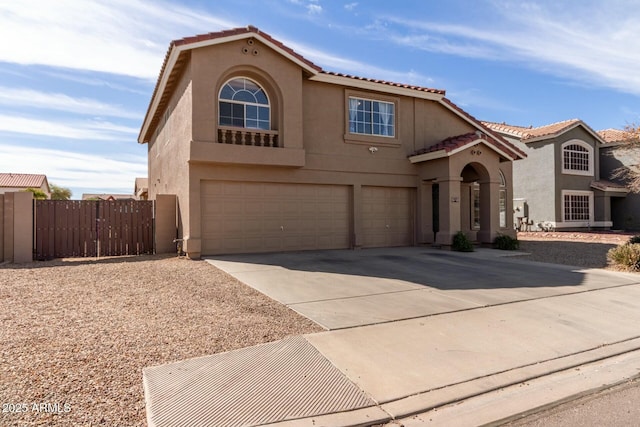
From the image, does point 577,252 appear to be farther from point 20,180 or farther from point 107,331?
point 20,180

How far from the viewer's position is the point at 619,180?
86.8 feet

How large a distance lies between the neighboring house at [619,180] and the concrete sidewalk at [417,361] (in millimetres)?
21627

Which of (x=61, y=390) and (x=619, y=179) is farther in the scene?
(x=619, y=179)

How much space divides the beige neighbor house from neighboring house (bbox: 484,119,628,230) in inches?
336

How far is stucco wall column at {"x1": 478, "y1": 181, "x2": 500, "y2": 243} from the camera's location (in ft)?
51.5

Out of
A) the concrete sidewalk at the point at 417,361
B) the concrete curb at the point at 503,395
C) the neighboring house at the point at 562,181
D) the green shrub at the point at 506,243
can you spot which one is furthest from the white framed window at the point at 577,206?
the concrete curb at the point at 503,395

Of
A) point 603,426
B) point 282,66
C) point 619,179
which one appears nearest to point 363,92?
point 282,66


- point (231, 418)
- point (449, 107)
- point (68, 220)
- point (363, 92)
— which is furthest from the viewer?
point (449, 107)

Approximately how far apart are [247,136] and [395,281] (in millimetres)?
7143

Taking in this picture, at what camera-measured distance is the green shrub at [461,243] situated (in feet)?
46.9

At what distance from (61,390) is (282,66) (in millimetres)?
11670

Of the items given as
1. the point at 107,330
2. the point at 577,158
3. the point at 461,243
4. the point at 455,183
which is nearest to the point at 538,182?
the point at 577,158

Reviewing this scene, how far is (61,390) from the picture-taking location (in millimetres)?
3639

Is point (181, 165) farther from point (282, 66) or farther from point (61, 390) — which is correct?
point (61, 390)
